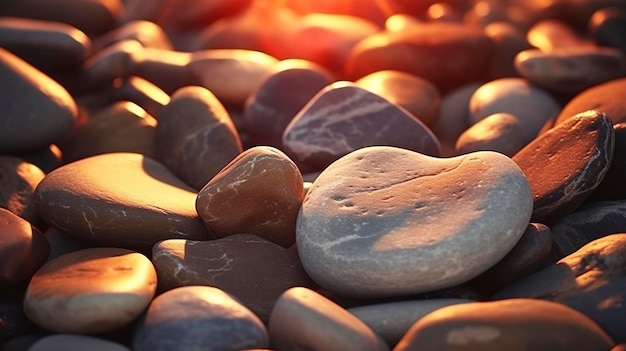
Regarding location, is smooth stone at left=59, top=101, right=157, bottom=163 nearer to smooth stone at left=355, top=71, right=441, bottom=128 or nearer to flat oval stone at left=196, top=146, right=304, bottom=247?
flat oval stone at left=196, top=146, right=304, bottom=247

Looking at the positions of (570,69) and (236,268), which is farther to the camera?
(570,69)

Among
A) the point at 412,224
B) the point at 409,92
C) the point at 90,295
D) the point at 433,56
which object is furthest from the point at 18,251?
the point at 433,56

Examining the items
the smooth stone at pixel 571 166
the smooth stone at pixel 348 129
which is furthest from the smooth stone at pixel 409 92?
the smooth stone at pixel 571 166

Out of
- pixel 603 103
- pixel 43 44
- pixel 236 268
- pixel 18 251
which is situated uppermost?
pixel 43 44

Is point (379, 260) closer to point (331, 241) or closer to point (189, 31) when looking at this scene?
point (331, 241)

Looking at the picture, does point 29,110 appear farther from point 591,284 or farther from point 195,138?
point 591,284

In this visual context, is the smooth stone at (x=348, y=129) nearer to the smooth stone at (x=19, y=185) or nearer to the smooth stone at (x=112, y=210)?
the smooth stone at (x=112, y=210)

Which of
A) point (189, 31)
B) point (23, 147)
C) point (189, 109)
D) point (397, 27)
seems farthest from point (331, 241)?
point (189, 31)
